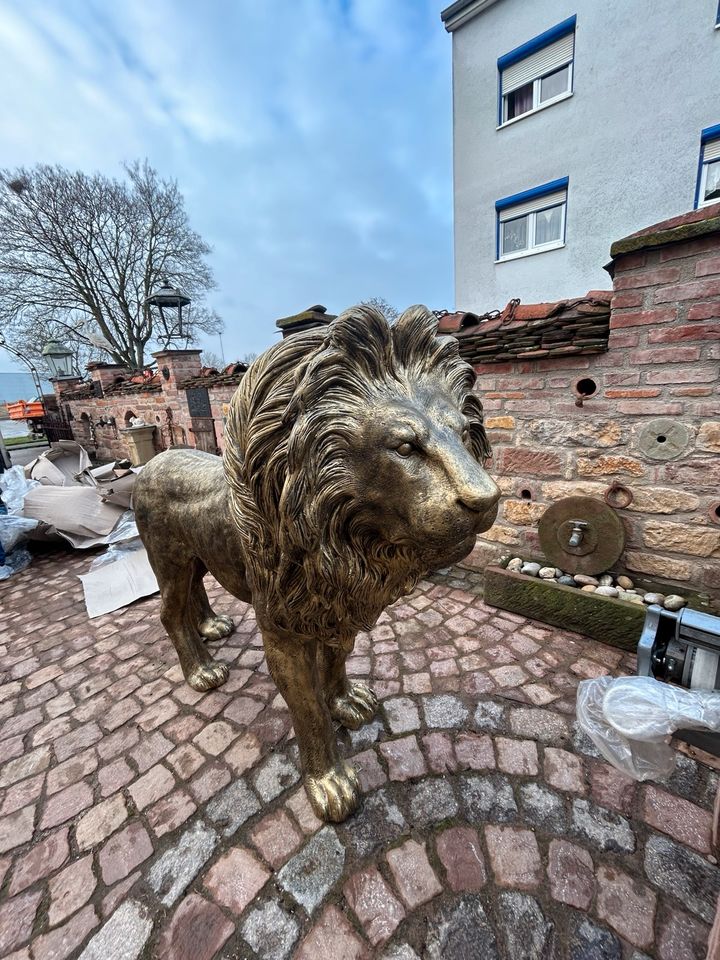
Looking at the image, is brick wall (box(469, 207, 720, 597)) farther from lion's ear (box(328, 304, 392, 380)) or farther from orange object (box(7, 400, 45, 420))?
orange object (box(7, 400, 45, 420))

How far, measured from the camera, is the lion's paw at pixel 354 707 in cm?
191

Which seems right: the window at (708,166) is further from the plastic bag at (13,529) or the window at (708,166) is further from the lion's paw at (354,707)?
the plastic bag at (13,529)

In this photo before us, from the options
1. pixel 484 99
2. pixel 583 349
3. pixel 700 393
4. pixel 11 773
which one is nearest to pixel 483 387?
pixel 583 349

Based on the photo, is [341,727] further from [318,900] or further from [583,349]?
[583,349]

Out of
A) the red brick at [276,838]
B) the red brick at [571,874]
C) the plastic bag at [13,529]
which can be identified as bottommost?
the red brick at [571,874]

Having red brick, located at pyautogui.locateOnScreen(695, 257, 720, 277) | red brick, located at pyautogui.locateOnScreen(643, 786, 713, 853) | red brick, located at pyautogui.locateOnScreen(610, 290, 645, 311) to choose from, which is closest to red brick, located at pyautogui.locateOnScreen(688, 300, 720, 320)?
red brick, located at pyautogui.locateOnScreen(695, 257, 720, 277)

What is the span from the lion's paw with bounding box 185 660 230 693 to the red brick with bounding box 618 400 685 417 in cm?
285

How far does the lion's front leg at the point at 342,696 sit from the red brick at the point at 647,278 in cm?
258

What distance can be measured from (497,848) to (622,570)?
1952mm

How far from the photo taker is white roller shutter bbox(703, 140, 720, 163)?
7277 millimetres

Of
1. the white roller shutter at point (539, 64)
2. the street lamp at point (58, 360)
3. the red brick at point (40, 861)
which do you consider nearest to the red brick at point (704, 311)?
the red brick at point (40, 861)

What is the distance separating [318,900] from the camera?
4.32 feet

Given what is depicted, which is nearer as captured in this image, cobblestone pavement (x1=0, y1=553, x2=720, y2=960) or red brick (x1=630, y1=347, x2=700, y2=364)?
cobblestone pavement (x1=0, y1=553, x2=720, y2=960)

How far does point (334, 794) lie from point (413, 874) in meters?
0.35
